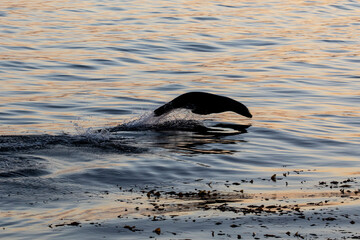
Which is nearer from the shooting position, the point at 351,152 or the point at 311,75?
the point at 351,152

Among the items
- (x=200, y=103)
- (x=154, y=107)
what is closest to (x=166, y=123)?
(x=200, y=103)

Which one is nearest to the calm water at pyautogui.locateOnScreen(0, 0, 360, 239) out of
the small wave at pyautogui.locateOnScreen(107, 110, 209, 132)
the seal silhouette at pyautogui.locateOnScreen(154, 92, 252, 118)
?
the small wave at pyautogui.locateOnScreen(107, 110, 209, 132)

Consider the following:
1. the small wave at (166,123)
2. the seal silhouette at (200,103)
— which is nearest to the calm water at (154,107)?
the small wave at (166,123)

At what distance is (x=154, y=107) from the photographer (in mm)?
15703

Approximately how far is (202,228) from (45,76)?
38.2 ft

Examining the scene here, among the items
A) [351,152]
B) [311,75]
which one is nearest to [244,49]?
[311,75]

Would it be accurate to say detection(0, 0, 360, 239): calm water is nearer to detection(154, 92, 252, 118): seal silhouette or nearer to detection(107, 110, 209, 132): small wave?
detection(107, 110, 209, 132): small wave

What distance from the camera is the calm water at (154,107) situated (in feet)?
30.0

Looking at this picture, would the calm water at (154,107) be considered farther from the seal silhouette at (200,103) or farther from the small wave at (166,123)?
the seal silhouette at (200,103)

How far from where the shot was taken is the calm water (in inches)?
360

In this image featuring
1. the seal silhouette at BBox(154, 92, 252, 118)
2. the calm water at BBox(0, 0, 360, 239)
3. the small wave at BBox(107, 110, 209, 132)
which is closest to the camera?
the calm water at BBox(0, 0, 360, 239)

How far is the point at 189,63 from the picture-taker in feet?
69.2

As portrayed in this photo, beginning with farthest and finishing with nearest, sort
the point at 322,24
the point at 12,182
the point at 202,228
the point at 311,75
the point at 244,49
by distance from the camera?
the point at 322,24 < the point at 244,49 < the point at 311,75 < the point at 12,182 < the point at 202,228

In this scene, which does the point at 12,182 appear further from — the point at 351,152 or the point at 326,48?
the point at 326,48
